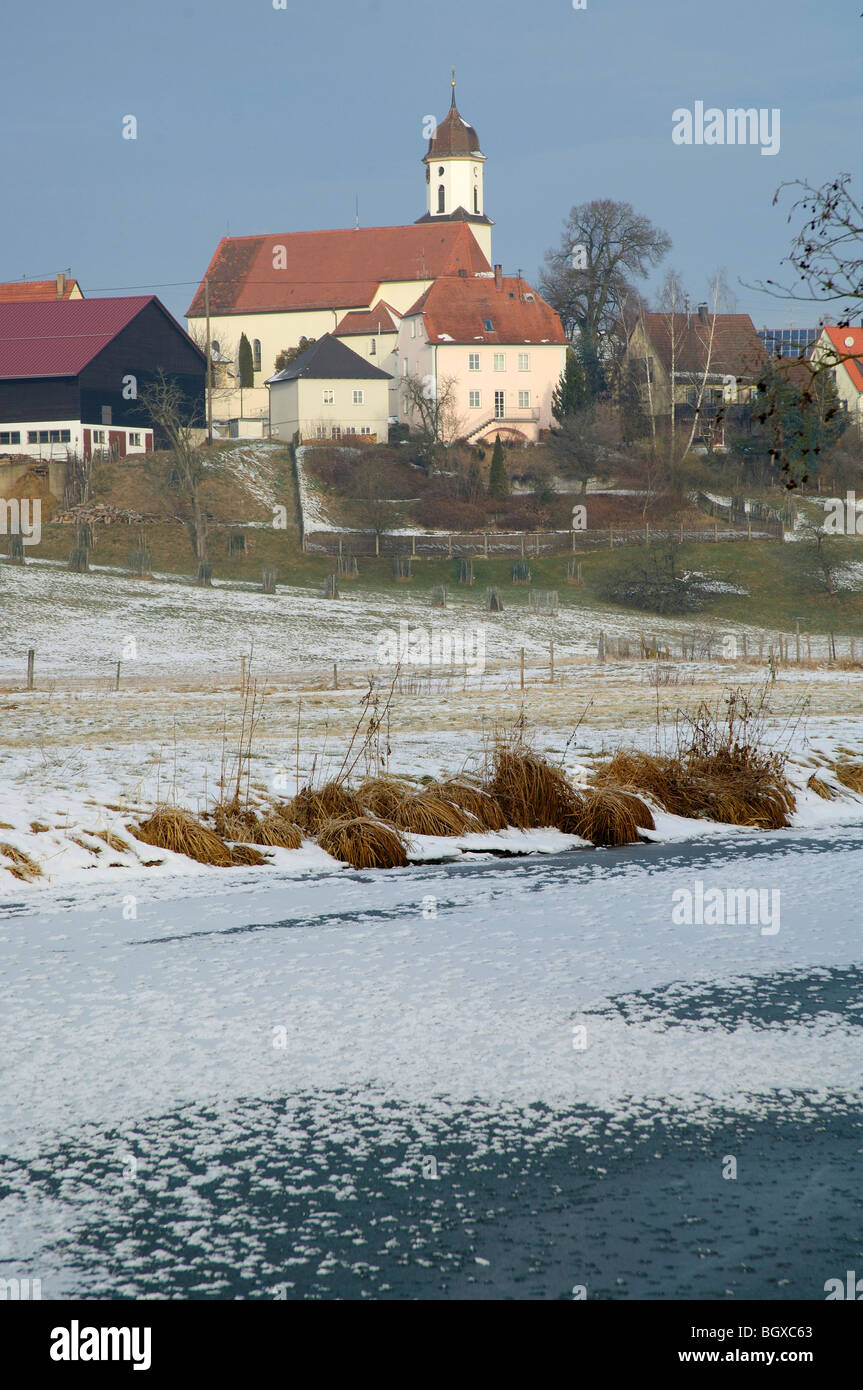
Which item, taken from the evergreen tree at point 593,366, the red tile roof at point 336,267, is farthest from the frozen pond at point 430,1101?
the red tile roof at point 336,267

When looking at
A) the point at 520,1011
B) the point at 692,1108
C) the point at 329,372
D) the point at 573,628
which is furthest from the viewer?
the point at 329,372

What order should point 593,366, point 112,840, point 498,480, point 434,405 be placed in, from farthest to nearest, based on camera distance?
1. point 593,366
2. point 434,405
3. point 498,480
4. point 112,840

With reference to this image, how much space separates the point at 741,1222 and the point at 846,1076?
1505mm

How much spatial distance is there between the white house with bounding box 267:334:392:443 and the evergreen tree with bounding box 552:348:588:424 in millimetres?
10931

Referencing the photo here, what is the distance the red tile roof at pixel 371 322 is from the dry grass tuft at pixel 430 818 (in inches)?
3187

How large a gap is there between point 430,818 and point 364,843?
3.14 ft

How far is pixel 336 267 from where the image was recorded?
9656cm

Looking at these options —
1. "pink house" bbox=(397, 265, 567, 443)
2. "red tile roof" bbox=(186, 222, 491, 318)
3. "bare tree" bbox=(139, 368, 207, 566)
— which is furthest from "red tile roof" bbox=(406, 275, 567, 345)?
"bare tree" bbox=(139, 368, 207, 566)

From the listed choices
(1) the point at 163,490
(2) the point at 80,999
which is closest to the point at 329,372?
(1) the point at 163,490

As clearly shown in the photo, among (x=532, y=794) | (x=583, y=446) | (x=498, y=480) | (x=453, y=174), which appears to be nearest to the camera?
(x=532, y=794)

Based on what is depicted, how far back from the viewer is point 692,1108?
5363mm

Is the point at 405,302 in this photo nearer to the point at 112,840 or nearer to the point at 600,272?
the point at 600,272

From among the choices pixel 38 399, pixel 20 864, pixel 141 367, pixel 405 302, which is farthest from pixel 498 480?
pixel 20 864
